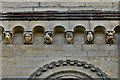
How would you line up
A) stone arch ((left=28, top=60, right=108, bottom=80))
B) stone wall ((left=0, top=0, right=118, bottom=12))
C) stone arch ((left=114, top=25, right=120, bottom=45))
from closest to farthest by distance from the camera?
stone arch ((left=28, top=60, right=108, bottom=80)) < stone arch ((left=114, top=25, right=120, bottom=45)) < stone wall ((left=0, top=0, right=118, bottom=12))

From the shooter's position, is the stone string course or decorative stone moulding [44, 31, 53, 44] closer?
decorative stone moulding [44, 31, 53, 44]

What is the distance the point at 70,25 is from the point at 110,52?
802 mm

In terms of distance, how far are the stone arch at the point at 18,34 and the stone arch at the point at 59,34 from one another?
0.54 meters

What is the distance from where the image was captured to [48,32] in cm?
1030

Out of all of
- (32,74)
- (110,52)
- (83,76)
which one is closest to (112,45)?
(110,52)

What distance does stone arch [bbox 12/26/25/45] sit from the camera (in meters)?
10.3

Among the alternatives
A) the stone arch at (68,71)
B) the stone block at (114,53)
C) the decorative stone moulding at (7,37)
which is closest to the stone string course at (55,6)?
the decorative stone moulding at (7,37)

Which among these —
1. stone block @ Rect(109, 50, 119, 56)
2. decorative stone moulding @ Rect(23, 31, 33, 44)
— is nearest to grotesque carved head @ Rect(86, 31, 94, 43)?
stone block @ Rect(109, 50, 119, 56)

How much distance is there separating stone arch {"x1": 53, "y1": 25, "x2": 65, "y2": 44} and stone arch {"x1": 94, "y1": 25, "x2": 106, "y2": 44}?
0.55 metres

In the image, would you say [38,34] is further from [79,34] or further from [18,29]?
[79,34]

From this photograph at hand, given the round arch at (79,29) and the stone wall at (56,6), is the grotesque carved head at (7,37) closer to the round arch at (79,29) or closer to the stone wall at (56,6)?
the stone wall at (56,6)

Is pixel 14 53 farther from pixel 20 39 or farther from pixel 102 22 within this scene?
pixel 102 22

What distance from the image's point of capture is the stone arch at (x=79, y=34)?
10.3m

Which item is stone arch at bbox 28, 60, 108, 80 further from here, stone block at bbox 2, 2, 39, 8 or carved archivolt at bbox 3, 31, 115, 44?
stone block at bbox 2, 2, 39, 8
